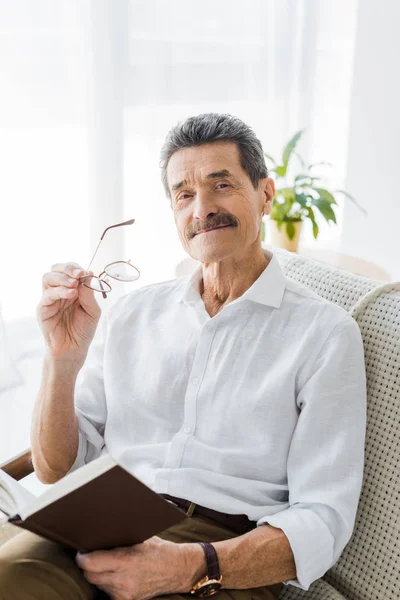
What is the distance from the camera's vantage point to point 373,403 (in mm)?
1334

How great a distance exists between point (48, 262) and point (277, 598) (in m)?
1.45

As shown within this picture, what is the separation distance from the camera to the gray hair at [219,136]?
1447 millimetres

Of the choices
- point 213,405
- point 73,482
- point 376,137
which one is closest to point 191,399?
point 213,405

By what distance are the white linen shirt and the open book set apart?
24 centimetres

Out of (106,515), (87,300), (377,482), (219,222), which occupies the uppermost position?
(219,222)

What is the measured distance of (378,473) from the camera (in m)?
1.31

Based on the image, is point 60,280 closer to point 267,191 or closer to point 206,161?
point 206,161

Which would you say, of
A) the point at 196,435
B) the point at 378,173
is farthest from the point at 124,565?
the point at 378,173

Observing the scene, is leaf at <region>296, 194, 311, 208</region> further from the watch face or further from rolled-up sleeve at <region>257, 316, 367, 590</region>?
the watch face

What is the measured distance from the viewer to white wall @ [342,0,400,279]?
10.3ft

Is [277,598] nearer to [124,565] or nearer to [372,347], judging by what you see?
[124,565]

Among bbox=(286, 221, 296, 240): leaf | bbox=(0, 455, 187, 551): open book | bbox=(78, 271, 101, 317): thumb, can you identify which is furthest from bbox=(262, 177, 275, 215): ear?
bbox=(286, 221, 296, 240): leaf

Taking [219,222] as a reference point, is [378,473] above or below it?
below

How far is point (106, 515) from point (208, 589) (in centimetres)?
28
